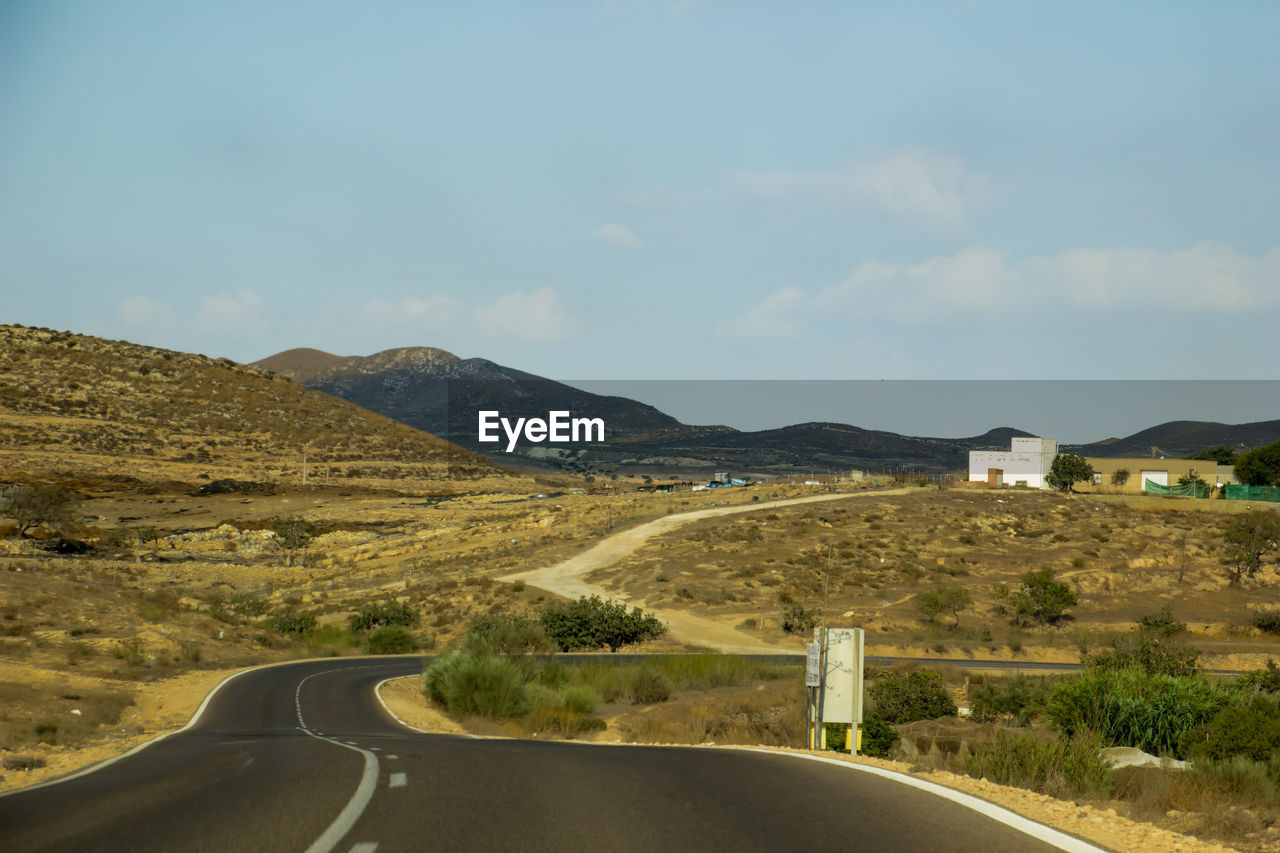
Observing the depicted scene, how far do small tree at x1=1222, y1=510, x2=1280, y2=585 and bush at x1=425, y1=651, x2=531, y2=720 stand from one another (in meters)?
51.2

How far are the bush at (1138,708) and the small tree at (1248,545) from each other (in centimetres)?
5008

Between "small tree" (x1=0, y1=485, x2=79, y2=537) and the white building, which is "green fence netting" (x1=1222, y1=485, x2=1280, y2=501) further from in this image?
"small tree" (x1=0, y1=485, x2=79, y2=537)

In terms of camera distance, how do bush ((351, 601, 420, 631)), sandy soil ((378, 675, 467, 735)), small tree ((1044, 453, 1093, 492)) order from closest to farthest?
sandy soil ((378, 675, 467, 735)) → bush ((351, 601, 420, 631)) → small tree ((1044, 453, 1093, 492))

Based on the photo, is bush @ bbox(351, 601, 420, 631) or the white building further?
the white building

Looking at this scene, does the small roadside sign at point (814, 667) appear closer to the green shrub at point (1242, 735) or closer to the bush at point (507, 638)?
the green shrub at point (1242, 735)

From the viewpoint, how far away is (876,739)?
17297mm

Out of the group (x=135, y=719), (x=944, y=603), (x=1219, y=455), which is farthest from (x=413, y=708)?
(x=1219, y=455)

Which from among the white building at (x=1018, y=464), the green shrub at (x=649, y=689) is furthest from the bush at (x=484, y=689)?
the white building at (x=1018, y=464)

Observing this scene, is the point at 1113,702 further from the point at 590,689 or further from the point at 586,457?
the point at 586,457

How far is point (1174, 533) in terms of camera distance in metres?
73.1

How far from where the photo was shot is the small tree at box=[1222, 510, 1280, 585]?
2432 inches

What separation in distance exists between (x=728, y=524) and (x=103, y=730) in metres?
56.2
